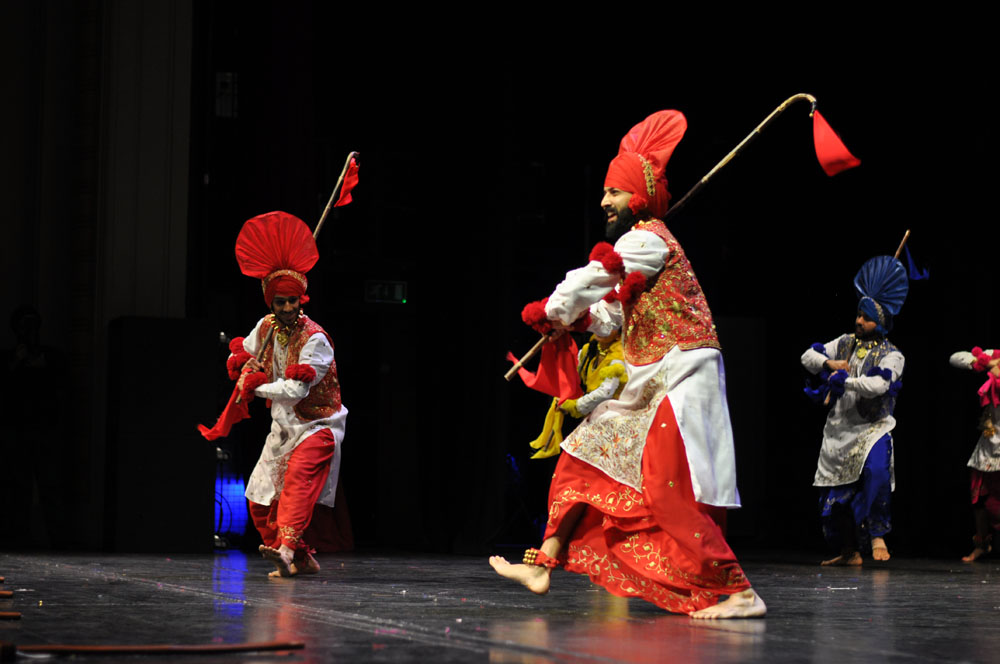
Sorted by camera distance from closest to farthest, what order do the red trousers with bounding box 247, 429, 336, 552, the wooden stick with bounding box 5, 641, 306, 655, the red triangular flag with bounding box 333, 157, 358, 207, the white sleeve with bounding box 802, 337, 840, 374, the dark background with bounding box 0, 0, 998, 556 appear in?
the wooden stick with bounding box 5, 641, 306, 655
the red trousers with bounding box 247, 429, 336, 552
the red triangular flag with bounding box 333, 157, 358, 207
the white sleeve with bounding box 802, 337, 840, 374
the dark background with bounding box 0, 0, 998, 556

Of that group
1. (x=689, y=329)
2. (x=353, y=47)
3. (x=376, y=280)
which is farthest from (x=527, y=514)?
(x=689, y=329)

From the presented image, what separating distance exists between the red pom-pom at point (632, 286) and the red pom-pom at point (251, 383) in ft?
7.04

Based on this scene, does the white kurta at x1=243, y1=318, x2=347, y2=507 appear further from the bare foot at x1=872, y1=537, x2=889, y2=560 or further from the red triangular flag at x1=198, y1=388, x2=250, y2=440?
the bare foot at x1=872, y1=537, x2=889, y2=560

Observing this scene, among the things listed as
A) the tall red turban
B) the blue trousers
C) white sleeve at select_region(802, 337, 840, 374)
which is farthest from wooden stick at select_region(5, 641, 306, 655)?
white sleeve at select_region(802, 337, 840, 374)

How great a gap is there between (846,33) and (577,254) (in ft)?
7.97

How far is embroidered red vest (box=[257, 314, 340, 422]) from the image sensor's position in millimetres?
5852

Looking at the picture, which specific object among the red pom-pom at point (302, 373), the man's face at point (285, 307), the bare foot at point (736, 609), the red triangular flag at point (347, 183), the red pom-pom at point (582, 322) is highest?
the red triangular flag at point (347, 183)

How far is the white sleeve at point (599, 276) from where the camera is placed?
4.11 meters

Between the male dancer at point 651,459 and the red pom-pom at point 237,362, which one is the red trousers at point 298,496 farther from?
the male dancer at point 651,459

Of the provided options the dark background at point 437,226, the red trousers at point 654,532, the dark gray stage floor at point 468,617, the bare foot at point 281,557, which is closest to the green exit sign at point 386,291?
the dark background at point 437,226

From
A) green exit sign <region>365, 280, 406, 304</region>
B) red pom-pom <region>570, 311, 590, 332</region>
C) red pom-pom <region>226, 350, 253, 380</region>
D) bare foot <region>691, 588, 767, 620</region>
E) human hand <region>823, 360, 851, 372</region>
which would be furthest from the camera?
green exit sign <region>365, 280, 406, 304</region>

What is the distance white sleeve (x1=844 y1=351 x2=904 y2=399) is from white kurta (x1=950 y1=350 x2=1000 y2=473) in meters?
0.72

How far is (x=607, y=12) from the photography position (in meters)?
9.27

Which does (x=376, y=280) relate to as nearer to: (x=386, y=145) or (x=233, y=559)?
(x=386, y=145)
